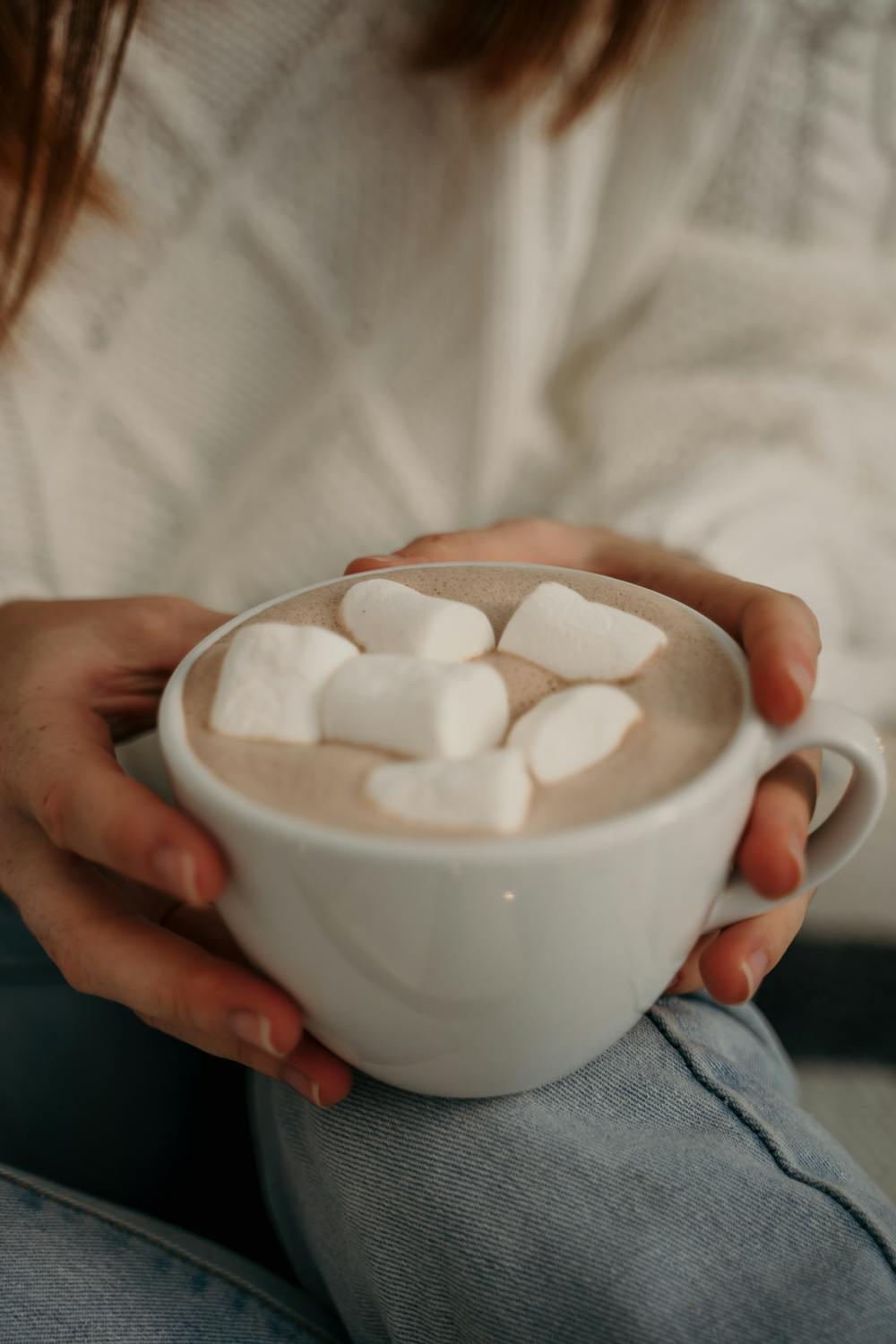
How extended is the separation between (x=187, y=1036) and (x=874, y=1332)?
0.34 metres

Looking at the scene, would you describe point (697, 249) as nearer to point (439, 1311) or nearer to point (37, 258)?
point (37, 258)

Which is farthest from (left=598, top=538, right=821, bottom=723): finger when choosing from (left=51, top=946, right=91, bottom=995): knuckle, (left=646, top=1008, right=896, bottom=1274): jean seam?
(left=51, top=946, right=91, bottom=995): knuckle

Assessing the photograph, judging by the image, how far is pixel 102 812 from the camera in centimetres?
44

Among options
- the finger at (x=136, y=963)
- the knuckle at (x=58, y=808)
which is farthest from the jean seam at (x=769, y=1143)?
the knuckle at (x=58, y=808)

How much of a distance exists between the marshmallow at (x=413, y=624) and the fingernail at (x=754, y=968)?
0.21m

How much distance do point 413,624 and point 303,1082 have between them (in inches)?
9.1

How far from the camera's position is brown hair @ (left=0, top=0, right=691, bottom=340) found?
0.69 metres

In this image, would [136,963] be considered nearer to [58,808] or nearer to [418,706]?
[58,808]

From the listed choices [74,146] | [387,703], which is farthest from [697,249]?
[387,703]

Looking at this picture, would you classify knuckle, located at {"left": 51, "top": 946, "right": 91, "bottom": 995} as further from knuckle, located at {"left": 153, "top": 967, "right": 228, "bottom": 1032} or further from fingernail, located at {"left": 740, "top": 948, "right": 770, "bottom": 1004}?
fingernail, located at {"left": 740, "top": 948, "right": 770, "bottom": 1004}

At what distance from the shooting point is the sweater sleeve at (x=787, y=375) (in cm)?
85

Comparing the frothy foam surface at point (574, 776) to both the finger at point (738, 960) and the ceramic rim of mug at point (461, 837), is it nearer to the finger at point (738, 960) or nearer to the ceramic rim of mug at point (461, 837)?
the ceramic rim of mug at point (461, 837)

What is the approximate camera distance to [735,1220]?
443mm

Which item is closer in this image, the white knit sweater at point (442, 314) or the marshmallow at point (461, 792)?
the marshmallow at point (461, 792)
